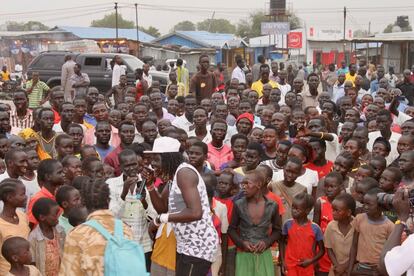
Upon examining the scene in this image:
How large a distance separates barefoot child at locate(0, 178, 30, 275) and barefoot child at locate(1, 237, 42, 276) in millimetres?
322

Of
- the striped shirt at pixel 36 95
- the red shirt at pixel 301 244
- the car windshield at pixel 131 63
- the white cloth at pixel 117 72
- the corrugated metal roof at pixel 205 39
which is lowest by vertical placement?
the red shirt at pixel 301 244

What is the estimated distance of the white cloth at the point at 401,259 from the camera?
3270mm

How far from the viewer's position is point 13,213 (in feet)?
16.1

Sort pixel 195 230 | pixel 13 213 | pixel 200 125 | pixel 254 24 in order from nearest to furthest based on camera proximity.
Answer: pixel 195 230, pixel 13 213, pixel 200 125, pixel 254 24

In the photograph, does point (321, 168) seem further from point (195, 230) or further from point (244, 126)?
point (195, 230)

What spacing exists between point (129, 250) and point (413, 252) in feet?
5.25

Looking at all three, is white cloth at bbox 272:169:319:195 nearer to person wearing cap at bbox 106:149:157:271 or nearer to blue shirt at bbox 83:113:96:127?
person wearing cap at bbox 106:149:157:271

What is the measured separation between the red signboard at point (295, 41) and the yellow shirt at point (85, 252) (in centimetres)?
5009

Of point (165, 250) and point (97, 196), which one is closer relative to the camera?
point (97, 196)

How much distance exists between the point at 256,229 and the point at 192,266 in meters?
1.00

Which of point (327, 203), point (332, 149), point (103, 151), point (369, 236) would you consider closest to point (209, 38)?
point (332, 149)

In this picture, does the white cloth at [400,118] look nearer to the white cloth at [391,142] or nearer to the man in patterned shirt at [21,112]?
the white cloth at [391,142]

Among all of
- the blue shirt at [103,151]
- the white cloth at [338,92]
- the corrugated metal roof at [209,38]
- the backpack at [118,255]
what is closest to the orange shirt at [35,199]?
the backpack at [118,255]

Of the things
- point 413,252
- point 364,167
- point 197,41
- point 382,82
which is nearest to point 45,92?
→ point 382,82
